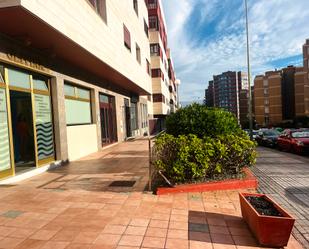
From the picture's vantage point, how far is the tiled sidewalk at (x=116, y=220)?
3.94 metres

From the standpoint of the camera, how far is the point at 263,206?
447cm

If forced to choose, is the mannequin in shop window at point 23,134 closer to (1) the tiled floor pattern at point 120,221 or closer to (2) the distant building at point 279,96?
(1) the tiled floor pattern at point 120,221

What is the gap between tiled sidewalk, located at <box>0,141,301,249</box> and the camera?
3939 millimetres

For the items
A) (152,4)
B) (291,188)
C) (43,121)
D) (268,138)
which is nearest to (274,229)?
(291,188)

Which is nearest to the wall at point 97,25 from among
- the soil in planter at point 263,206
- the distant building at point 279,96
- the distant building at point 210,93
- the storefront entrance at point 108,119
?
the storefront entrance at point 108,119

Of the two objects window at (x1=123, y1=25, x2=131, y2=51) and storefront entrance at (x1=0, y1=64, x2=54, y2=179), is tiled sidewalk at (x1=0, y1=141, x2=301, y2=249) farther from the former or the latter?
window at (x1=123, y1=25, x2=131, y2=51)

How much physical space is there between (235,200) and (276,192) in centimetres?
155

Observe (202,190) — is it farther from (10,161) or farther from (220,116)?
(10,161)

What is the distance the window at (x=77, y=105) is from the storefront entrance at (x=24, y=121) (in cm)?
150

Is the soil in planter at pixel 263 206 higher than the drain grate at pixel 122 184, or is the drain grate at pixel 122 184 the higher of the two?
the soil in planter at pixel 263 206

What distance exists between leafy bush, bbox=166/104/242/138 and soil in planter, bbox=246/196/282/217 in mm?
2535

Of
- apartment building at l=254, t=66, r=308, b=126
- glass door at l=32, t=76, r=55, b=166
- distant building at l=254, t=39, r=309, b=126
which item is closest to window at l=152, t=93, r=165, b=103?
glass door at l=32, t=76, r=55, b=166

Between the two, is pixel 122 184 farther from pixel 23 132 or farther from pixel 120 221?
pixel 23 132

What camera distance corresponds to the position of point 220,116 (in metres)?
7.33
